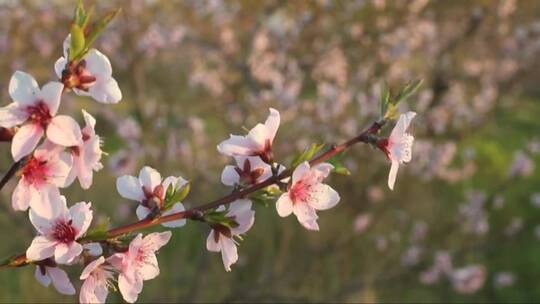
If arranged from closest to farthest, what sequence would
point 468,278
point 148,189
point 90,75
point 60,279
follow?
point 90,75
point 60,279
point 148,189
point 468,278

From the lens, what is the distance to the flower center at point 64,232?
4.51ft

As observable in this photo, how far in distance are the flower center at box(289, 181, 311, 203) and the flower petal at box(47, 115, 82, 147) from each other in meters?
0.47

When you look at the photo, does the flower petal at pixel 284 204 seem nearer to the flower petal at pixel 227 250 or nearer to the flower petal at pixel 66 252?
the flower petal at pixel 227 250

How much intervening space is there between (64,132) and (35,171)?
124 mm

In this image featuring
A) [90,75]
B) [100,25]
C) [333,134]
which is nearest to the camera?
[100,25]

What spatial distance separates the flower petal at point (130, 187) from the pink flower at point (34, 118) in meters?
0.32

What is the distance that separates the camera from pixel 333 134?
6320mm

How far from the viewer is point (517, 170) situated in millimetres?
6320

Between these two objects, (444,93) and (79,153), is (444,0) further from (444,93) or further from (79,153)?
(79,153)

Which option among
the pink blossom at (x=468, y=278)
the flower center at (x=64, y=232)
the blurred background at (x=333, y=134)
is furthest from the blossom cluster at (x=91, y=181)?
the pink blossom at (x=468, y=278)

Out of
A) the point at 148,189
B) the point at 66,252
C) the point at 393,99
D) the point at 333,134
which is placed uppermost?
the point at 333,134

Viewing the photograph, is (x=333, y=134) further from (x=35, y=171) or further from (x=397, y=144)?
(x=35, y=171)

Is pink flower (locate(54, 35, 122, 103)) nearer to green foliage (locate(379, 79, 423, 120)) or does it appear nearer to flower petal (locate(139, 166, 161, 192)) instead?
flower petal (locate(139, 166, 161, 192))

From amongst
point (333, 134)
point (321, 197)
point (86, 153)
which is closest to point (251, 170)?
point (321, 197)
